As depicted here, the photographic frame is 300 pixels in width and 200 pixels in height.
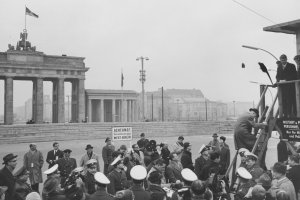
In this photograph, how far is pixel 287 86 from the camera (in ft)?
28.2

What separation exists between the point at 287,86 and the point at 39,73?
3976 cm

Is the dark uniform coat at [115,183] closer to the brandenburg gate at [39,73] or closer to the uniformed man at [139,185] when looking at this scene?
the uniformed man at [139,185]

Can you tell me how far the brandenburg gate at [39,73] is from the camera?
4212cm

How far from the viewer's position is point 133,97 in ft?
186

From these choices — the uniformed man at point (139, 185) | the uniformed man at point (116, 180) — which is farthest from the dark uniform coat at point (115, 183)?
the uniformed man at point (139, 185)

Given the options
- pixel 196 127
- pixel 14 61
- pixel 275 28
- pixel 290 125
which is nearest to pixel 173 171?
pixel 290 125

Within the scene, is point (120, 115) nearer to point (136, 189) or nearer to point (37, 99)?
point (37, 99)

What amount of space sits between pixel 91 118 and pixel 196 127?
20.8 metres

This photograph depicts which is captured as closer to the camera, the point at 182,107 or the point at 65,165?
the point at 65,165

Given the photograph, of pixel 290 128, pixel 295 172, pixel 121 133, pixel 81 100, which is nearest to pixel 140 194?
pixel 295 172

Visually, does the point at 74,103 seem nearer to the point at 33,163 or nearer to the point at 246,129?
the point at 33,163

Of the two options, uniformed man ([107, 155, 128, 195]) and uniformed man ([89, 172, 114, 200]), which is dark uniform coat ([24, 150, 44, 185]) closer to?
uniformed man ([107, 155, 128, 195])

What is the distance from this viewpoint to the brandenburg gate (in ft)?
138

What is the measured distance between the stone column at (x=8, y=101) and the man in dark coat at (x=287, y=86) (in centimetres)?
4013
